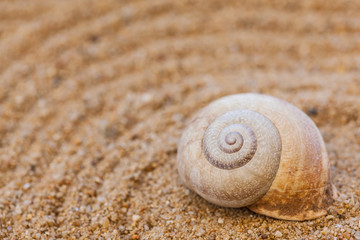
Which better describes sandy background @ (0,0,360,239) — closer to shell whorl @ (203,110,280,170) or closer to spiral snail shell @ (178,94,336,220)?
spiral snail shell @ (178,94,336,220)

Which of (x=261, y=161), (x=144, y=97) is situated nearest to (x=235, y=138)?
(x=261, y=161)

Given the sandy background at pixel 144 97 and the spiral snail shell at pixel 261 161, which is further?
the sandy background at pixel 144 97

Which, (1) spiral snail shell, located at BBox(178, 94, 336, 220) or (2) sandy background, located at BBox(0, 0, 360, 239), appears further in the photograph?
(2) sandy background, located at BBox(0, 0, 360, 239)

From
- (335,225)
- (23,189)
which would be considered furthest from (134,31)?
(335,225)

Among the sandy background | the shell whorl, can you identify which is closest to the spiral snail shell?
the shell whorl

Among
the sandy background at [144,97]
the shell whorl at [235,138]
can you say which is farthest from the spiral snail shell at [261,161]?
the sandy background at [144,97]

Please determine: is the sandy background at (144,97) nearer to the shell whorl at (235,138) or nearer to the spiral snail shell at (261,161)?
the spiral snail shell at (261,161)
